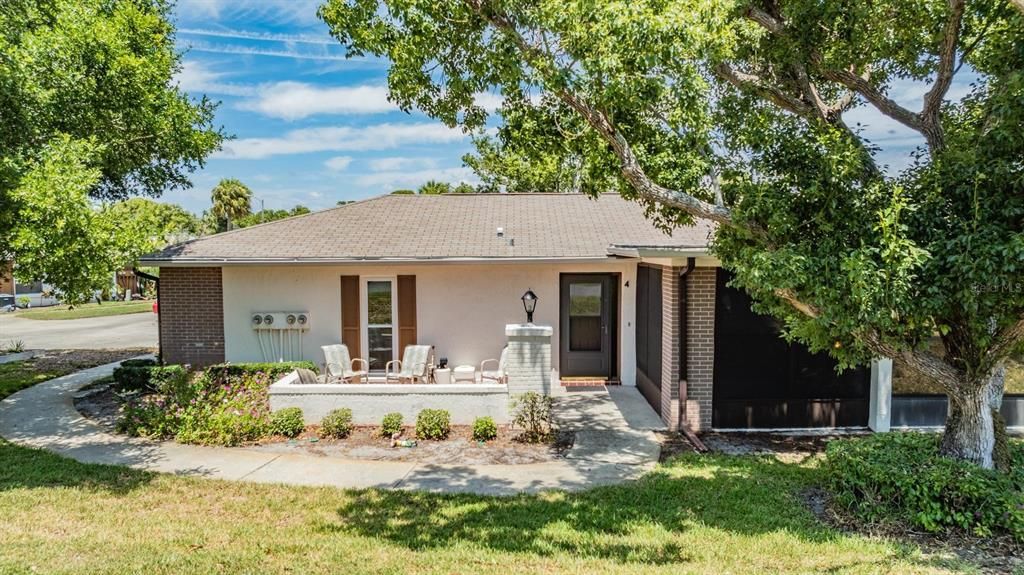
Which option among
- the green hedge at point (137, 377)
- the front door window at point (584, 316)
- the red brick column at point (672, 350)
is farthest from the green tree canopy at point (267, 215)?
the red brick column at point (672, 350)

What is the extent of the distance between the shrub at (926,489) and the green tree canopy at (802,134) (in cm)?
44

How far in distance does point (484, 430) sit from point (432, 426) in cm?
84

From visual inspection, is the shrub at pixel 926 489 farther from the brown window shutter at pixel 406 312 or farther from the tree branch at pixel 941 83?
the brown window shutter at pixel 406 312

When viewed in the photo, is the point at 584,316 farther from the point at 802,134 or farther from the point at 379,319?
the point at 802,134

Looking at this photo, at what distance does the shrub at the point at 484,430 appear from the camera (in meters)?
8.87

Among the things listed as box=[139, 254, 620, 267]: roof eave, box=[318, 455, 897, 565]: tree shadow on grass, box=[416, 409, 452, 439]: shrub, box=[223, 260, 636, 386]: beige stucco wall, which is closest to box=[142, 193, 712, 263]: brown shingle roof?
box=[139, 254, 620, 267]: roof eave

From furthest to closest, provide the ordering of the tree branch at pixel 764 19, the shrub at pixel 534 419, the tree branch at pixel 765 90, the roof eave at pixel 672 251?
the shrub at pixel 534 419 < the roof eave at pixel 672 251 < the tree branch at pixel 765 90 < the tree branch at pixel 764 19

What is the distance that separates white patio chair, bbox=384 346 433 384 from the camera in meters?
11.1

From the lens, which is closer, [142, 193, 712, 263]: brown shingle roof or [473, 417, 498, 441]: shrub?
[473, 417, 498, 441]: shrub

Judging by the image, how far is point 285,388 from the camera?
31.6 ft

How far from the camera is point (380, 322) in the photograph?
1242 cm

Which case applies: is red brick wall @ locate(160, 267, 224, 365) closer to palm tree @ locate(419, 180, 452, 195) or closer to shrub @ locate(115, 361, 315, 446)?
shrub @ locate(115, 361, 315, 446)

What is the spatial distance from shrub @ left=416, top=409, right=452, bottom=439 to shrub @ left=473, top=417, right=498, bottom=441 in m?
0.50

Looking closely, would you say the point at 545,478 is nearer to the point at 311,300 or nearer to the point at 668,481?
the point at 668,481
